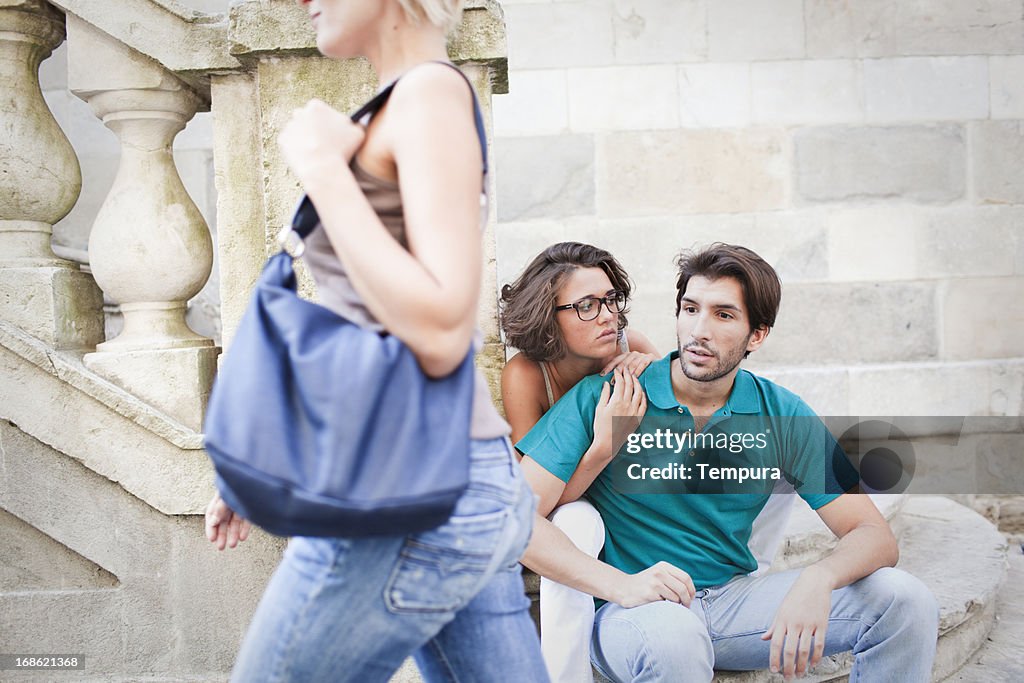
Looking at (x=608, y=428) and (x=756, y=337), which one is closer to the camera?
(x=608, y=428)

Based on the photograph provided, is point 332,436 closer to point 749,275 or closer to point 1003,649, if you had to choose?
point 749,275

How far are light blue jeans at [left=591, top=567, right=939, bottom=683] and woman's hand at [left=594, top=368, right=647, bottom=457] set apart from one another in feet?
1.33

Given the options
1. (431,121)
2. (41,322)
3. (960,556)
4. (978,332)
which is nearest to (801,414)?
(960,556)

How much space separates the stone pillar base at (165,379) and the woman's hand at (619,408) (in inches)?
40.8

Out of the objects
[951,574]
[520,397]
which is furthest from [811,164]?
[520,397]

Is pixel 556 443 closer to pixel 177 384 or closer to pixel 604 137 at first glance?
pixel 177 384

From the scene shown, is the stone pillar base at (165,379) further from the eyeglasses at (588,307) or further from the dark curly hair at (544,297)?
the eyeglasses at (588,307)

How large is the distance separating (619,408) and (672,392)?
0.62 ft

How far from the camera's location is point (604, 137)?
14.8 feet

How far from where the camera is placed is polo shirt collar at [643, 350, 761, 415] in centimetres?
242

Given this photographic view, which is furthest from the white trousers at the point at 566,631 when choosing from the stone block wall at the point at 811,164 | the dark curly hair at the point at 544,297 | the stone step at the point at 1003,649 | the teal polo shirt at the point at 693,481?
the stone block wall at the point at 811,164

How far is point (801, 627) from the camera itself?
2051mm

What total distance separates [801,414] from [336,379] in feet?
5.55

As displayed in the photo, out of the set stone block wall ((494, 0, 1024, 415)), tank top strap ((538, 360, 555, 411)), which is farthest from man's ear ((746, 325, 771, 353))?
stone block wall ((494, 0, 1024, 415))
